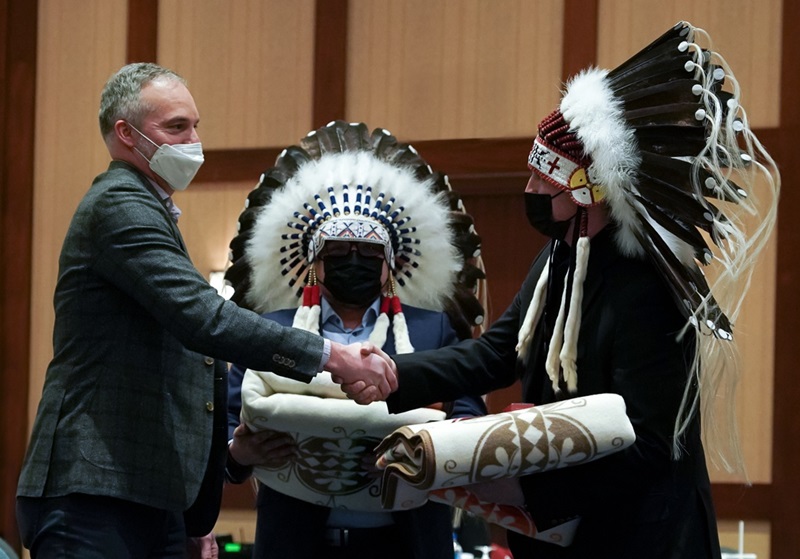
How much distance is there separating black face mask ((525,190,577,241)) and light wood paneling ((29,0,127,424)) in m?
4.16

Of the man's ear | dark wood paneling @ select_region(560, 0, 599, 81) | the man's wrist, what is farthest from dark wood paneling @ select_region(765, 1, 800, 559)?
the man's ear

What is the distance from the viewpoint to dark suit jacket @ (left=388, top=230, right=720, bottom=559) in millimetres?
2020

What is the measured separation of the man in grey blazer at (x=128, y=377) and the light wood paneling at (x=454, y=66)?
323 centimetres

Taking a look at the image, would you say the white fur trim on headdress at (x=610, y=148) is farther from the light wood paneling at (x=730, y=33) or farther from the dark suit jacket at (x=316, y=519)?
the light wood paneling at (x=730, y=33)

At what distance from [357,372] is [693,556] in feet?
2.53

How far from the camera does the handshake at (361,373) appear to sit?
92.8 inches

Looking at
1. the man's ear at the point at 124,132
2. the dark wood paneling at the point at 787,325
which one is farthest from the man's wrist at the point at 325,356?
the dark wood paneling at the point at 787,325

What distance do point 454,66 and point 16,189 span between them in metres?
2.49

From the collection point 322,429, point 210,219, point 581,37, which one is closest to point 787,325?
point 581,37

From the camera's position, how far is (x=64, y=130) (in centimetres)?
605

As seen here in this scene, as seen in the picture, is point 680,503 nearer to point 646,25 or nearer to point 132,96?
point 132,96

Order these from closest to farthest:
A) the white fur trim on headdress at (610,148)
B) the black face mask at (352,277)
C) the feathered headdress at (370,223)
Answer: the white fur trim on headdress at (610,148)
the black face mask at (352,277)
the feathered headdress at (370,223)

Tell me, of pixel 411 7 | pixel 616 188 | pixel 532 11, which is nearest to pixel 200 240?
pixel 411 7

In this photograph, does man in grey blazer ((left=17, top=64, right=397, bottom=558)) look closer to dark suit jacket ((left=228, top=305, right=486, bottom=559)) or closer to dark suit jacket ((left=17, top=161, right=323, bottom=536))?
dark suit jacket ((left=17, top=161, right=323, bottom=536))
